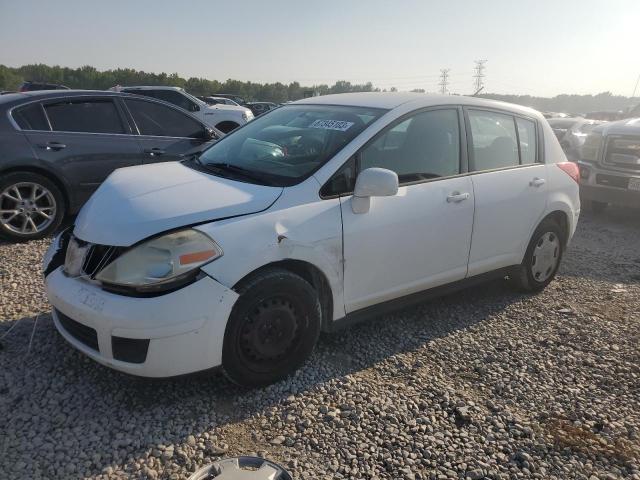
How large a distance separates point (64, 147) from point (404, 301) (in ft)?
13.8

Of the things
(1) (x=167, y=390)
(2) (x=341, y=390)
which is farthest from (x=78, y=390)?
(2) (x=341, y=390)

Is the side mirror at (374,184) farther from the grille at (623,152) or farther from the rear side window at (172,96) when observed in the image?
the rear side window at (172,96)

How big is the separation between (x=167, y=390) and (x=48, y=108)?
4194 millimetres

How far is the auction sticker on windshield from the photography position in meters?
3.44

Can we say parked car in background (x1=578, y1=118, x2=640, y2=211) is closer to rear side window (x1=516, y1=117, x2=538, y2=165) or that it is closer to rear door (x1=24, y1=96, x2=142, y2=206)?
rear side window (x1=516, y1=117, x2=538, y2=165)

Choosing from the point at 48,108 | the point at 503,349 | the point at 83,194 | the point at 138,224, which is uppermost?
the point at 48,108

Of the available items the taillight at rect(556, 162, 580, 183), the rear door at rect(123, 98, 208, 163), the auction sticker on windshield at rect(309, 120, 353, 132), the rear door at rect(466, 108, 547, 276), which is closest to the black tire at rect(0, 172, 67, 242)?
the rear door at rect(123, 98, 208, 163)

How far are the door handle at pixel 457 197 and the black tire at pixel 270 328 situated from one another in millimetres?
1298

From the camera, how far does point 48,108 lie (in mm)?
5684

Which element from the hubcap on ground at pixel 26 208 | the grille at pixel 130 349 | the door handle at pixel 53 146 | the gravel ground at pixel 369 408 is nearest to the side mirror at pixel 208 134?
the door handle at pixel 53 146

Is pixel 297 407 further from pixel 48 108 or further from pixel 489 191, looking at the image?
pixel 48 108

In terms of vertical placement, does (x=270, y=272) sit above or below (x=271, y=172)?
below

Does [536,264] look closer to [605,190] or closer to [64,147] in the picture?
[605,190]

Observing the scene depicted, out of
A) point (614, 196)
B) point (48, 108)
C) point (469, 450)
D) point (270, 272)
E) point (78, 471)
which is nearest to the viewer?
point (78, 471)
